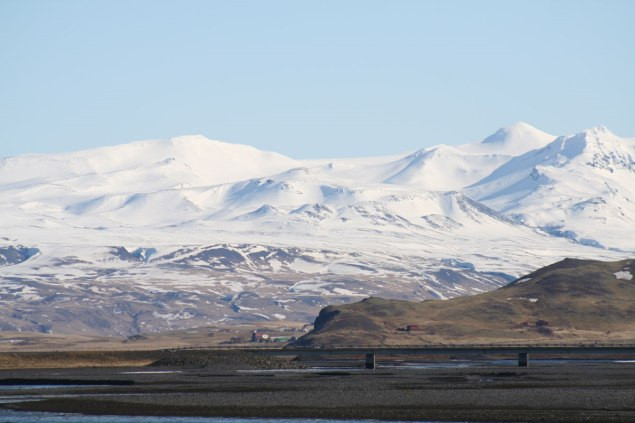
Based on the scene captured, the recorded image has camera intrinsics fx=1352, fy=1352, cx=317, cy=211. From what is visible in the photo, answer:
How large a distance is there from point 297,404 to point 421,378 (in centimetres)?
3831

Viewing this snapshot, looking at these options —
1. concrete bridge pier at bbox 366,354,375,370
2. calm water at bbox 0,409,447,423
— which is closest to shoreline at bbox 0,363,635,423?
calm water at bbox 0,409,447,423

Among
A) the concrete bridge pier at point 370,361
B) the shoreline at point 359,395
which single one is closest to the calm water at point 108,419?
the shoreline at point 359,395

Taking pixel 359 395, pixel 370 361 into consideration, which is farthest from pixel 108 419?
pixel 370 361

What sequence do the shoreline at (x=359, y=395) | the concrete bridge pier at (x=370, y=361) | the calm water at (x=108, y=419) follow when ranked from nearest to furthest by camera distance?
the calm water at (x=108, y=419) → the shoreline at (x=359, y=395) → the concrete bridge pier at (x=370, y=361)

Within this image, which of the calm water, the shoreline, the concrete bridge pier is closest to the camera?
the calm water

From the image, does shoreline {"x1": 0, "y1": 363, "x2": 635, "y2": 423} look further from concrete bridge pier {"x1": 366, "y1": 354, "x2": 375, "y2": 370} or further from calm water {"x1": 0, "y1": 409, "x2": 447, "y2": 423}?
concrete bridge pier {"x1": 366, "y1": 354, "x2": 375, "y2": 370}

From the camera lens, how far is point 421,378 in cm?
14425

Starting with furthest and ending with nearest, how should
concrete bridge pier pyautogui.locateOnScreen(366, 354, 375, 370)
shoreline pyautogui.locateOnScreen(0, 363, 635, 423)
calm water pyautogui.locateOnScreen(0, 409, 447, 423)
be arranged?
concrete bridge pier pyautogui.locateOnScreen(366, 354, 375, 370) → shoreline pyautogui.locateOnScreen(0, 363, 635, 423) → calm water pyautogui.locateOnScreen(0, 409, 447, 423)

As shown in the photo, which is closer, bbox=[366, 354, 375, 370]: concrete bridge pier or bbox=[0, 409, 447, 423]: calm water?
bbox=[0, 409, 447, 423]: calm water

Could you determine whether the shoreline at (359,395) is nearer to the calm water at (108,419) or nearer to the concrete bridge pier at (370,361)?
the calm water at (108,419)

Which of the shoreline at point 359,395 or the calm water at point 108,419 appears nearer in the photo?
the calm water at point 108,419

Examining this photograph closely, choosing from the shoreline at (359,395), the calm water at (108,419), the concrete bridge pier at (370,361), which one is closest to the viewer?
the calm water at (108,419)

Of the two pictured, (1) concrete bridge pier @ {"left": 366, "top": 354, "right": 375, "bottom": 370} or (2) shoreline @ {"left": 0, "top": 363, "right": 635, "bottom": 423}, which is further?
(1) concrete bridge pier @ {"left": 366, "top": 354, "right": 375, "bottom": 370}

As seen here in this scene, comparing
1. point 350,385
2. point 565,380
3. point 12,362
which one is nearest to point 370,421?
point 350,385
